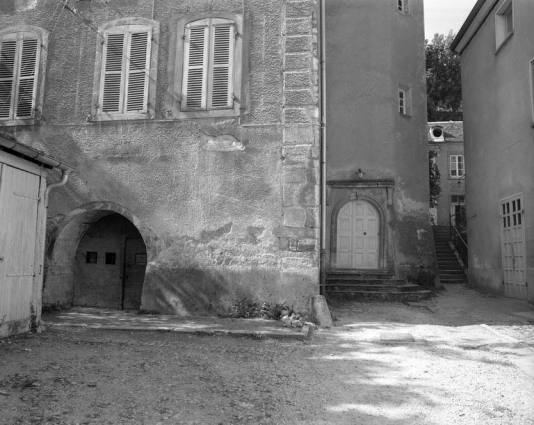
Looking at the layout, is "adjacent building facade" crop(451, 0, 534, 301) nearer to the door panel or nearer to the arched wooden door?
the arched wooden door

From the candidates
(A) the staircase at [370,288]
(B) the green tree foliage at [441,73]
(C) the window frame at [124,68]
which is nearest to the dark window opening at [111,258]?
(C) the window frame at [124,68]

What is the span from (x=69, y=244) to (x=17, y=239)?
8.68ft

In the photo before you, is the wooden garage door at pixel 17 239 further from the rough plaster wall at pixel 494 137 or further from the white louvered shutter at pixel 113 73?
the rough plaster wall at pixel 494 137

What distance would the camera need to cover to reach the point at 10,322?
6457mm

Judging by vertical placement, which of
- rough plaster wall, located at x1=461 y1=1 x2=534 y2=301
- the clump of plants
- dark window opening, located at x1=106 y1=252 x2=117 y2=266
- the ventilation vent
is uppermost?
the ventilation vent

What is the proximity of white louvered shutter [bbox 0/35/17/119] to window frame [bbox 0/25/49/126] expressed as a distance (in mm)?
69

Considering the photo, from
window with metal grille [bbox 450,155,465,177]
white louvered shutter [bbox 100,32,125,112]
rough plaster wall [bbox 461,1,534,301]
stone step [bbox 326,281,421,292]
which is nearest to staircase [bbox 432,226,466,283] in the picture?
rough plaster wall [bbox 461,1,534,301]

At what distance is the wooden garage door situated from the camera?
6.39m

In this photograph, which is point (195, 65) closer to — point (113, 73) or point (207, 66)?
point (207, 66)

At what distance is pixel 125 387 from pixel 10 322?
2.85 metres

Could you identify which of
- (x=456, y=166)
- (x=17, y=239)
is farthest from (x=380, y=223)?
(x=456, y=166)

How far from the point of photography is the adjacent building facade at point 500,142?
35.3ft

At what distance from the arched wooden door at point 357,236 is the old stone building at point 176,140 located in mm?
4616

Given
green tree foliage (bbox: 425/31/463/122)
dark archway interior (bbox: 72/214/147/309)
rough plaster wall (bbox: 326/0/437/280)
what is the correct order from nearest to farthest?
dark archway interior (bbox: 72/214/147/309)
rough plaster wall (bbox: 326/0/437/280)
green tree foliage (bbox: 425/31/463/122)
